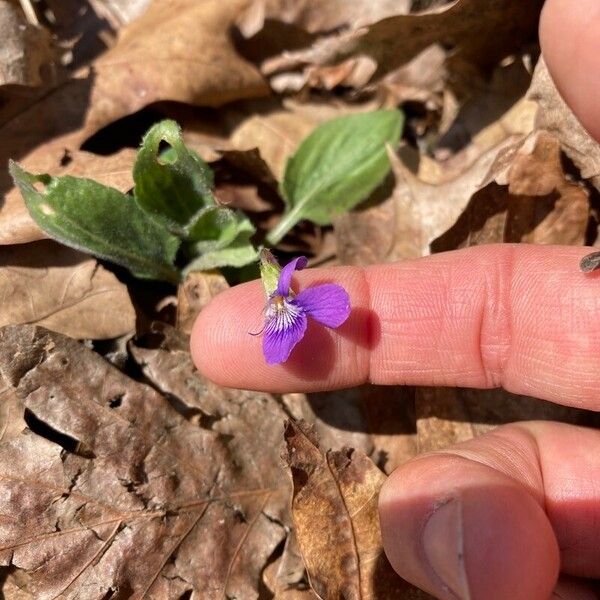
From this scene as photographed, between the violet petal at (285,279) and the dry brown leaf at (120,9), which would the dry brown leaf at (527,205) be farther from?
the dry brown leaf at (120,9)

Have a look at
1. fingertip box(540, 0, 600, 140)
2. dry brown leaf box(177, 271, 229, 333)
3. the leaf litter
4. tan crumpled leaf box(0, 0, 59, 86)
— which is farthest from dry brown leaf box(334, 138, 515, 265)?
tan crumpled leaf box(0, 0, 59, 86)

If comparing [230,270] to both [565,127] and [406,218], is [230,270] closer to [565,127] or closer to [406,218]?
[406,218]

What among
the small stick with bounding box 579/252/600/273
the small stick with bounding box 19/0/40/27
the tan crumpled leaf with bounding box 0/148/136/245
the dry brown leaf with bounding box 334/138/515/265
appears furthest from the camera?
the small stick with bounding box 19/0/40/27

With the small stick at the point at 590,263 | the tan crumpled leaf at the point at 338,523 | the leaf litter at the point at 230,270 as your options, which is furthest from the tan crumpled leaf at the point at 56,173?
the small stick at the point at 590,263

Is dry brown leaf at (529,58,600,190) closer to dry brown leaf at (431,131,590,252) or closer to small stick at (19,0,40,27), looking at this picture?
dry brown leaf at (431,131,590,252)

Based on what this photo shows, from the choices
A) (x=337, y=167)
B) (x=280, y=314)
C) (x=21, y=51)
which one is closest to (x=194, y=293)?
(x=280, y=314)

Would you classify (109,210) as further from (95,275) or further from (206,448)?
(206,448)
